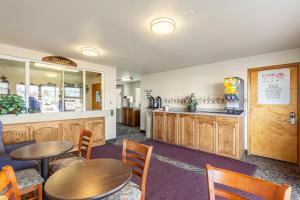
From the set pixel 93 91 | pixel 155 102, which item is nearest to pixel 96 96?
pixel 93 91

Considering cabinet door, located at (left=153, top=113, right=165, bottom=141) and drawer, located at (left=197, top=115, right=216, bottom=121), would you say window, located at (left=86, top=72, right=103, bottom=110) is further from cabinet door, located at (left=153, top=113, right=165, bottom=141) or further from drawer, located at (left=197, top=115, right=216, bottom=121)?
drawer, located at (left=197, top=115, right=216, bottom=121)

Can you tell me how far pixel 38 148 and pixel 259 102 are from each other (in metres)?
4.57

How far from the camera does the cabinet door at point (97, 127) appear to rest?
4.31m

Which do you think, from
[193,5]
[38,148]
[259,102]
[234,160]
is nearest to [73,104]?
[38,148]

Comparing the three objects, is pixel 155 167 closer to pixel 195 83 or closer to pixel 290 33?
pixel 195 83

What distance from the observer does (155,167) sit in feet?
10.3

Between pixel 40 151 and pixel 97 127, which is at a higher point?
pixel 40 151

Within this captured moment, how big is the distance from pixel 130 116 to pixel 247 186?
748cm

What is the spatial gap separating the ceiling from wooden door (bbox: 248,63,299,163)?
2.47 ft

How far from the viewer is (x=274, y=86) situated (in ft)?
11.9

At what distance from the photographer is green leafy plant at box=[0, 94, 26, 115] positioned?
3.12 metres

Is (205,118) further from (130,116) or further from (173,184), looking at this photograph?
(130,116)

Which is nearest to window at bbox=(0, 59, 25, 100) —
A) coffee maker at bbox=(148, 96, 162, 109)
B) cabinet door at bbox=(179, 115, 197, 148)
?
coffee maker at bbox=(148, 96, 162, 109)

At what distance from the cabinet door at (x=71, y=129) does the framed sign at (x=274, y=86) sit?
15.1 ft
